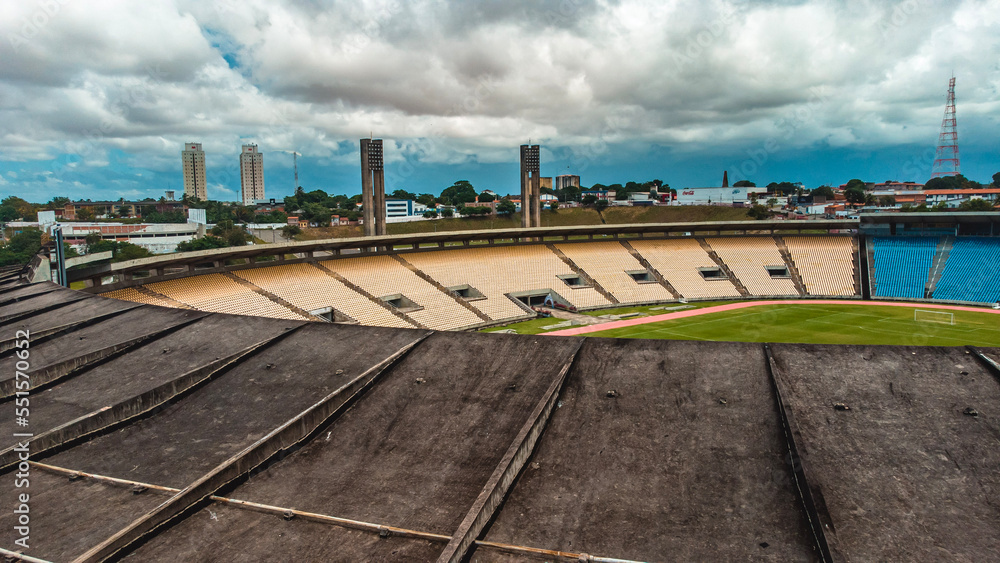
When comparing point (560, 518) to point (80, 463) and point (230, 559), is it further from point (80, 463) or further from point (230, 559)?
point (80, 463)

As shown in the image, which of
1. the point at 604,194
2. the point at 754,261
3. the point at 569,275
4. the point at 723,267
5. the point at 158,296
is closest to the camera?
the point at 158,296

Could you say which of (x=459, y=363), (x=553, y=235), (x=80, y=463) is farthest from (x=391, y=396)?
(x=553, y=235)

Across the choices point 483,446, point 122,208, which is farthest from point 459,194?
point 483,446

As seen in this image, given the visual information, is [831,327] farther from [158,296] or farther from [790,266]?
[158,296]

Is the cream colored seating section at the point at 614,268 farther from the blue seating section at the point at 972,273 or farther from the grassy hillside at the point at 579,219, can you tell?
the grassy hillside at the point at 579,219

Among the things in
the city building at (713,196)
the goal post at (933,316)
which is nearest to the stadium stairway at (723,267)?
the goal post at (933,316)
